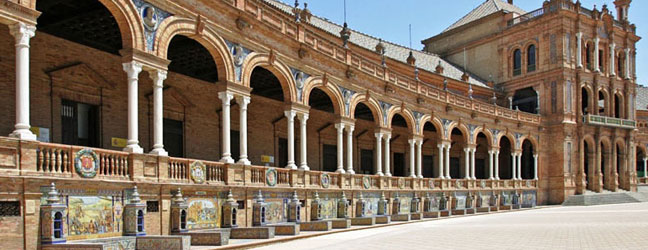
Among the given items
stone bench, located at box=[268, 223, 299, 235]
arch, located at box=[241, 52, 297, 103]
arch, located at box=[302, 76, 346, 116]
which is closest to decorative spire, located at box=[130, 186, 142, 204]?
→ stone bench, located at box=[268, 223, 299, 235]

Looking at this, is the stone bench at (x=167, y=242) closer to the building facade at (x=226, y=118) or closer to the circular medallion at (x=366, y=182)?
the building facade at (x=226, y=118)

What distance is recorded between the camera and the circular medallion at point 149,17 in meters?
14.9

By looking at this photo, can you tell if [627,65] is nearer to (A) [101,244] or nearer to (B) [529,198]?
(B) [529,198]

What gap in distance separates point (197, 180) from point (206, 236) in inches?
101

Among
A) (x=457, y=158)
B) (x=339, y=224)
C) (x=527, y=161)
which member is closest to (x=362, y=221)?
(x=339, y=224)

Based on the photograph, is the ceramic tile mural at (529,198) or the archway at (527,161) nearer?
the ceramic tile mural at (529,198)

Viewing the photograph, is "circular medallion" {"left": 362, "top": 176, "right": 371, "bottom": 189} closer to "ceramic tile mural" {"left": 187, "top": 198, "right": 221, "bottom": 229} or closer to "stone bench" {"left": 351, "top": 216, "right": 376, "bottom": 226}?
"stone bench" {"left": 351, "top": 216, "right": 376, "bottom": 226}

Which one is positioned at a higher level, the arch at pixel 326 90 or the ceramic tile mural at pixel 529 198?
the arch at pixel 326 90

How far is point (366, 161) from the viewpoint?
36.2 metres

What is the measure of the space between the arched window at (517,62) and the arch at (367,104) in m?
24.5

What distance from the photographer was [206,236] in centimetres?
1417

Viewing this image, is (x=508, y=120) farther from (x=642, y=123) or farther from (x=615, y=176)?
(x=642, y=123)

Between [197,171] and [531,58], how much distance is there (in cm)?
3874

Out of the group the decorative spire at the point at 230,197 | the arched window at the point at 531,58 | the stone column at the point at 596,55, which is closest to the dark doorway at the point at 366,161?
the decorative spire at the point at 230,197
